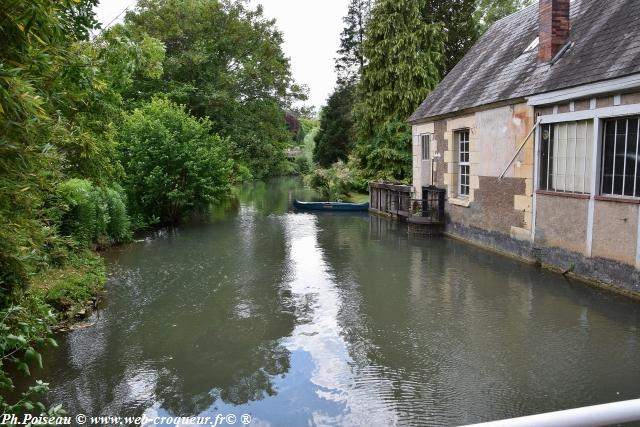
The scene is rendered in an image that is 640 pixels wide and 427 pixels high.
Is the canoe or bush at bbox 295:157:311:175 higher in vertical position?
bush at bbox 295:157:311:175

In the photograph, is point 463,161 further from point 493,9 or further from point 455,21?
point 493,9

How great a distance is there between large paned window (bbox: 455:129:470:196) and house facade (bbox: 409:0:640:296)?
41mm

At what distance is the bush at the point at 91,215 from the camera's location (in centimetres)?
1073

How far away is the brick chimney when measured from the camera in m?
11.3

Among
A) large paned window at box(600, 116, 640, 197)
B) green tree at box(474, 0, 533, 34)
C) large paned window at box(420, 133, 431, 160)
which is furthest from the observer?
green tree at box(474, 0, 533, 34)

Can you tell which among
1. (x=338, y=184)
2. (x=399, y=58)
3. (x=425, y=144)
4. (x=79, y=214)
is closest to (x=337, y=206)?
(x=338, y=184)

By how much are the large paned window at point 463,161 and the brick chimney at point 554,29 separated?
372 centimetres

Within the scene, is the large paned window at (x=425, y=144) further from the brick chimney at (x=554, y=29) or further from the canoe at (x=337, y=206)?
the brick chimney at (x=554, y=29)

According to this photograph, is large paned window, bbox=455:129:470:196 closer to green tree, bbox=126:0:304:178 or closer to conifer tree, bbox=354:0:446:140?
conifer tree, bbox=354:0:446:140

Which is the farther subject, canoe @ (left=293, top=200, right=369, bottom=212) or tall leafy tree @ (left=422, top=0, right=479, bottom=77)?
tall leafy tree @ (left=422, top=0, right=479, bottom=77)

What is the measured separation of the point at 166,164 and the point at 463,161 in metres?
10.1

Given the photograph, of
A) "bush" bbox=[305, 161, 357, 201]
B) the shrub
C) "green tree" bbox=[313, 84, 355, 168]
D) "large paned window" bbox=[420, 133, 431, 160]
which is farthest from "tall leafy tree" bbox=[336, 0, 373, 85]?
the shrub

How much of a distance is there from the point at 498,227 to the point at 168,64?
1972 centimetres

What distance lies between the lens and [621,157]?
28.9 feet
